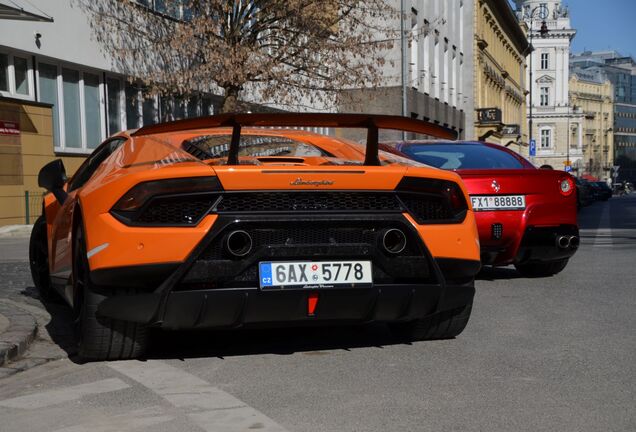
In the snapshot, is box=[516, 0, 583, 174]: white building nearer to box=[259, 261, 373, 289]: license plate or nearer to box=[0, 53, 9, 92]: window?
box=[0, 53, 9, 92]: window

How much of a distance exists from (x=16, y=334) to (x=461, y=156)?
16.9 feet

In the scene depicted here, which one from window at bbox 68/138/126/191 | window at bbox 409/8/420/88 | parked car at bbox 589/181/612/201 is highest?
window at bbox 409/8/420/88

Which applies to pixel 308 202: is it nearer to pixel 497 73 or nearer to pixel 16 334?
pixel 16 334

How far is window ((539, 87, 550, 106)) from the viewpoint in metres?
130

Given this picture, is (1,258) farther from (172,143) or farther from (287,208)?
(287,208)

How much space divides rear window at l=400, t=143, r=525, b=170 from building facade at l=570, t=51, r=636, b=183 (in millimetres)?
176440

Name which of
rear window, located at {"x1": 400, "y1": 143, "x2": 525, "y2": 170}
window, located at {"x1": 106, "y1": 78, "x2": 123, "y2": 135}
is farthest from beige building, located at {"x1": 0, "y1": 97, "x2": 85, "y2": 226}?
rear window, located at {"x1": 400, "y1": 143, "x2": 525, "y2": 170}

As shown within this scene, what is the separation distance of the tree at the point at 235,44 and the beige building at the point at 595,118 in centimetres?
13681

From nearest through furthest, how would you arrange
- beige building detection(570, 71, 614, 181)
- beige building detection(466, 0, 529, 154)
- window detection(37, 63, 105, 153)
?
window detection(37, 63, 105, 153) → beige building detection(466, 0, 529, 154) → beige building detection(570, 71, 614, 181)

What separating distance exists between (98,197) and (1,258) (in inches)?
321

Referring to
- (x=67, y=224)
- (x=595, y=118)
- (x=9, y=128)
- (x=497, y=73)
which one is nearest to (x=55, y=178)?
(x=67, y=224)

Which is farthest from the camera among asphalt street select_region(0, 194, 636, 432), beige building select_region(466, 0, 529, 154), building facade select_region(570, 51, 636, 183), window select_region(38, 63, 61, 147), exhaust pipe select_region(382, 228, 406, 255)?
building facade select_region(570, 51, 636, 183)

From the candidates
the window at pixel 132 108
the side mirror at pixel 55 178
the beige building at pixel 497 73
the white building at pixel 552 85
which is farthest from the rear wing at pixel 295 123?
the white building at pixel 552 85

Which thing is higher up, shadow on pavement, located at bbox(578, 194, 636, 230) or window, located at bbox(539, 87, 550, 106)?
window, located at bbox(539, 87, 550, 106)
